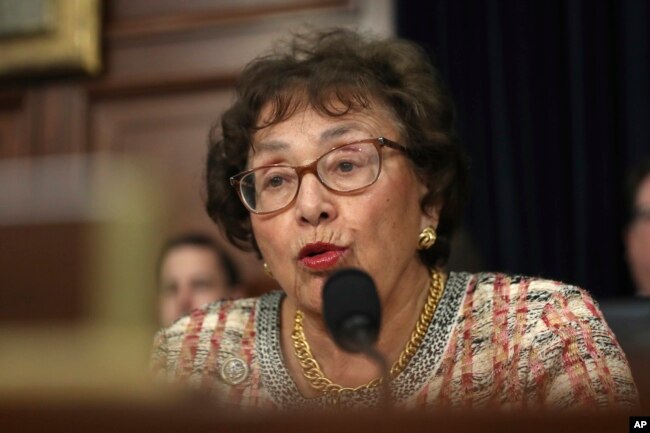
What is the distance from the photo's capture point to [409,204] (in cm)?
152

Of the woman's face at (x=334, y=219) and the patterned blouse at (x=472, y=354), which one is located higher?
the woman's face at (x=334, y=219)

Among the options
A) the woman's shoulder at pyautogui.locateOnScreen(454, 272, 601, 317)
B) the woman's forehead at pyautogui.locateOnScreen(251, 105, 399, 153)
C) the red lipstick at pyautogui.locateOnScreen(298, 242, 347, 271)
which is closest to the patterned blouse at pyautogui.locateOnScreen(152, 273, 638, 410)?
the woman's shoulder at pyautogui.locateOnScreen(454, 272, 601, 317)

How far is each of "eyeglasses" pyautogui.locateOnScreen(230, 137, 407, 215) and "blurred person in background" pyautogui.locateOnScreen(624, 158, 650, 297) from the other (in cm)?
115

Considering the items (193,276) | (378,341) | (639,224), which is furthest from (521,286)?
(193,276)

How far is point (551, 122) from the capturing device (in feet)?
8.71

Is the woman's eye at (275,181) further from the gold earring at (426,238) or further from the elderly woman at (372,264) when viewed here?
the gold earring at (426,238)

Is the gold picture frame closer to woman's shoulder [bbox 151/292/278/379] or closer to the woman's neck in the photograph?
woman's shoulder [bbox 151/292/278/379]

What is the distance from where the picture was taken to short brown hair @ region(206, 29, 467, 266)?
4.99ft

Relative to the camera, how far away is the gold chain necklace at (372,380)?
1.49 metres

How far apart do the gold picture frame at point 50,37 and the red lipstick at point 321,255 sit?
84.0 inches

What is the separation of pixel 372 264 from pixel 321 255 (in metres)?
0.10

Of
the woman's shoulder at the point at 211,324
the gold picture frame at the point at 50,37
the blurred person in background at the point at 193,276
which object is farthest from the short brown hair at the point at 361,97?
the gold picture frame at the point at 50,37

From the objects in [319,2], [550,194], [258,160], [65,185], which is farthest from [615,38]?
[65,185]

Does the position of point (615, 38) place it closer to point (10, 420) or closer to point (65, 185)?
point (65, 185)
